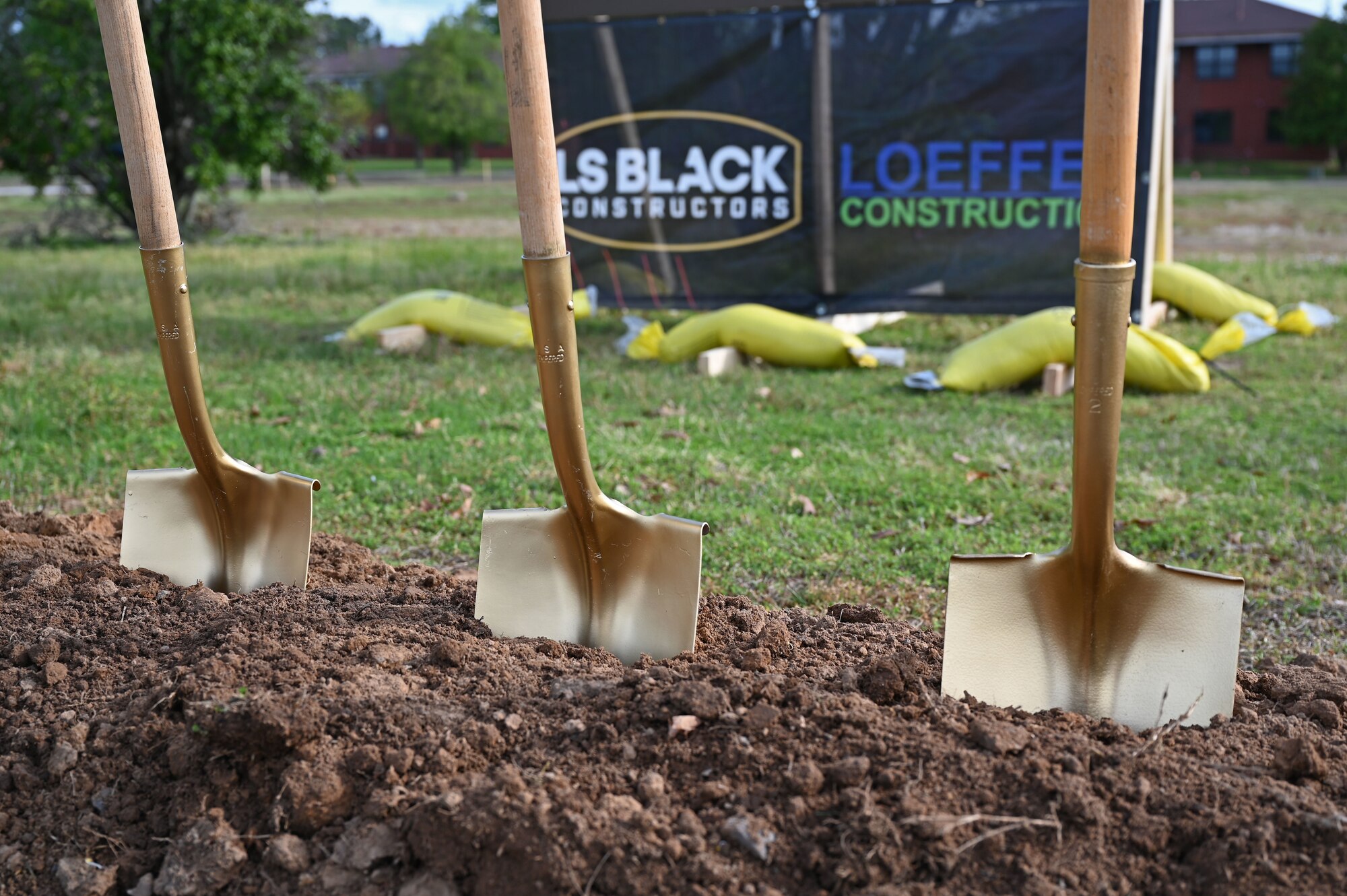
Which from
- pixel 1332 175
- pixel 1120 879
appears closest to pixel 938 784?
pixel 1120 879

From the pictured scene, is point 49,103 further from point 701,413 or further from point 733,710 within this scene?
point 733,710

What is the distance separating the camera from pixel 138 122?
8.12 feet

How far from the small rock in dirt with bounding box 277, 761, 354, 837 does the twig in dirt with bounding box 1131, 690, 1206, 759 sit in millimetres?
1227

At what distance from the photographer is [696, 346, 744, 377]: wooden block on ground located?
6367mm

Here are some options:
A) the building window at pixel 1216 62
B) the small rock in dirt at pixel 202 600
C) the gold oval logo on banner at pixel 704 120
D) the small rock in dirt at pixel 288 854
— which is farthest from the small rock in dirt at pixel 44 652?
the building window at pixel 1216 62

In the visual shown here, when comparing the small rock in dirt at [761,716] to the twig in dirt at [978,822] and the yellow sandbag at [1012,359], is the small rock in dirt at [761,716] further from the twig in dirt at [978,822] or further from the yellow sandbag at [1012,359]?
the yellow sandbag at [1012,359]

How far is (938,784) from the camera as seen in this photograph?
1.64m

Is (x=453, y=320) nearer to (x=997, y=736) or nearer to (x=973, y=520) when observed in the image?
(x=973, y=520)

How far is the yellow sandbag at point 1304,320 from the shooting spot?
7.33 metres

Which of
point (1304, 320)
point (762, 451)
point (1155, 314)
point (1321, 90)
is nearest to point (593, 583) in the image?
point (762, 451)

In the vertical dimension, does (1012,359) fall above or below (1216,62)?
below

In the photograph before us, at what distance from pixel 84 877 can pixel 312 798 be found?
368 millimetres

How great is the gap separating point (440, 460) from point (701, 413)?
141 centimetres

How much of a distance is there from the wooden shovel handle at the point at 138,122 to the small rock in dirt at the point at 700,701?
1534mm
